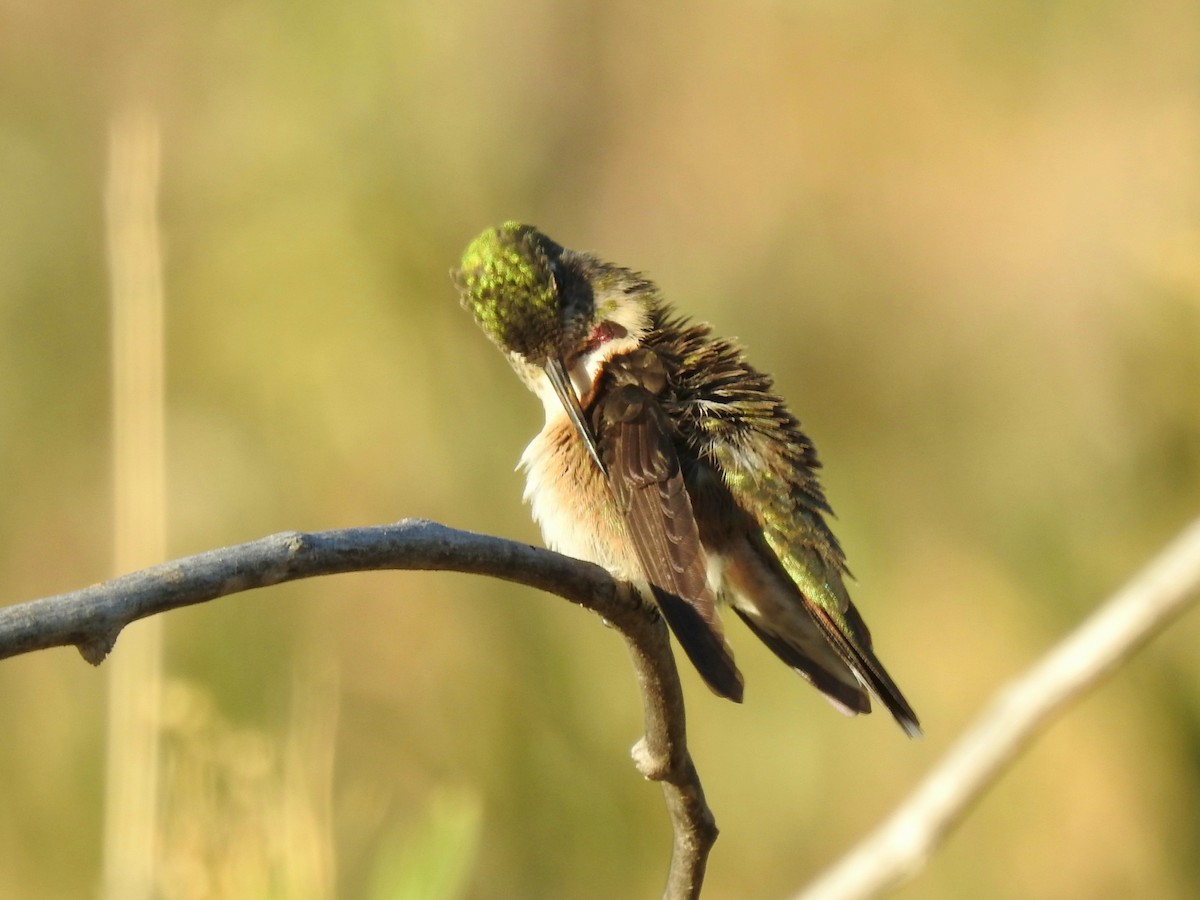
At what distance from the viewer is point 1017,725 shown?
1616 millimetres

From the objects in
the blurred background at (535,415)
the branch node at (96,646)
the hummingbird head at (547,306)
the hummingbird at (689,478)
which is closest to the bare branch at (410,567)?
the branch node at (96,646)

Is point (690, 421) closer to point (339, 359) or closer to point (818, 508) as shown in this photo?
point (818, 508)

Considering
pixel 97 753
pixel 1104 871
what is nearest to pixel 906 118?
pixel 1104 871

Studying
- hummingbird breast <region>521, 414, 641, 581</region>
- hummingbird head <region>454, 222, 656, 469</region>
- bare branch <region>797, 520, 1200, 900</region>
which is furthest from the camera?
hummingbird head <region>454, 222, 656, 469</region>

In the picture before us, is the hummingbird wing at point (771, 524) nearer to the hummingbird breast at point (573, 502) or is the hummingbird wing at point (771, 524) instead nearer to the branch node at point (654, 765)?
the hummingbird breast at point (573, 502)

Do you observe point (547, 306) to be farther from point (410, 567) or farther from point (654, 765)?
point (410, 567)

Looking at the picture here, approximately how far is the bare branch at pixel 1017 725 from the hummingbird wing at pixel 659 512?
762mm

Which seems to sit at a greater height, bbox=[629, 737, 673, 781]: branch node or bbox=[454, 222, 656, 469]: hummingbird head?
bbox=[454, 222, 656, 469]: hummingbird head

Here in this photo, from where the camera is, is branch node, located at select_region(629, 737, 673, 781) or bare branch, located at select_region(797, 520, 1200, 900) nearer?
bare branch, located at select_region(797, 520, 1200, 900)

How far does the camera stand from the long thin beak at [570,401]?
9.27 feet

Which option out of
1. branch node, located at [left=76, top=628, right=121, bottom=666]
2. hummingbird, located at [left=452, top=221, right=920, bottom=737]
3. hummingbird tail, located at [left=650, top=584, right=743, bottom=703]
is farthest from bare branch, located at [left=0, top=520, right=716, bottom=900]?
hummingbird, located at [left=452, top=221, right=920, bottom=737]

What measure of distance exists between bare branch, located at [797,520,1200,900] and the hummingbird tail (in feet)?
2.29

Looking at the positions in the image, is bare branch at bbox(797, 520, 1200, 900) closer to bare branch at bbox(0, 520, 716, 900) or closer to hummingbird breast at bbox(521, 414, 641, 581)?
bare branch at bbox(0, 520, 716, 900)

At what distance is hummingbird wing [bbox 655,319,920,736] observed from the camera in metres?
2.94
